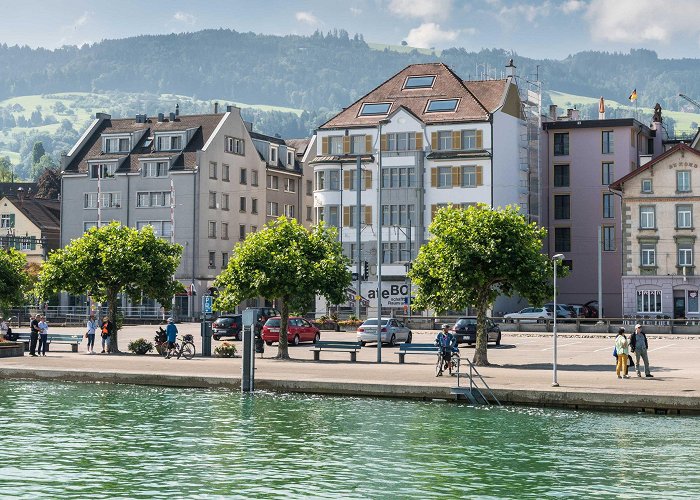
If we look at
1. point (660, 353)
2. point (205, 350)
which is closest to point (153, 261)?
point (205, 350)

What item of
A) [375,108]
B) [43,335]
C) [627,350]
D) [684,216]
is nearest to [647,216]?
[684,216]

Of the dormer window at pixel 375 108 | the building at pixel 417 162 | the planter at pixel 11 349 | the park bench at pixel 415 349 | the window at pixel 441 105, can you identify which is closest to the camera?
the park bench at pixel 415 349

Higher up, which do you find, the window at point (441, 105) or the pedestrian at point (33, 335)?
the window at point (441, 105)

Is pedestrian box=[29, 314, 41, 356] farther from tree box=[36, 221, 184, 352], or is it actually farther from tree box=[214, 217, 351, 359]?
tree box=[214, 217, 351, 359]

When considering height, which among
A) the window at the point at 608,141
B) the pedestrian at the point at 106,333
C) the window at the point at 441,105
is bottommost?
the pedestrian at the point at 106,333

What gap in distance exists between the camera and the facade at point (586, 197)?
11244cm

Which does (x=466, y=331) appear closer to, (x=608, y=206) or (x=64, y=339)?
(x=64, y=339)

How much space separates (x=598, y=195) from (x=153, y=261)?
62.5 metres

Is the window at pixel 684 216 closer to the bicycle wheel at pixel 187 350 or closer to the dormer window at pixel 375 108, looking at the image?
the dormer window at pixel 375 108

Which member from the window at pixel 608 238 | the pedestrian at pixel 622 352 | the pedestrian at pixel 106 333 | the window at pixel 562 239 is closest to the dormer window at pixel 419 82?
the window at pixel 562 239

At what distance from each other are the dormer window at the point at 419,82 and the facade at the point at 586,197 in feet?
42.8

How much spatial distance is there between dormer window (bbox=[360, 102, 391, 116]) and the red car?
140 feet

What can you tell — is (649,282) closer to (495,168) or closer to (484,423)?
(495,168)

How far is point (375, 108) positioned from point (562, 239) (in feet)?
73.1
